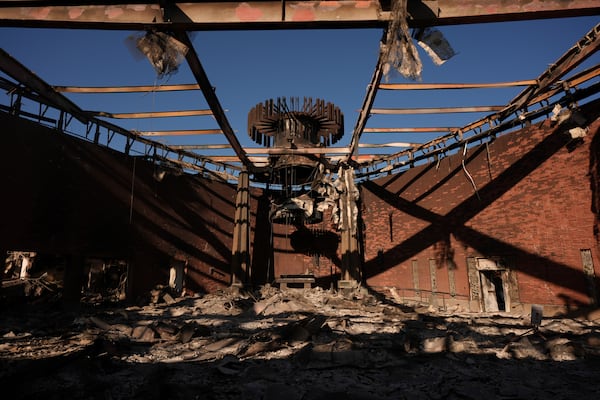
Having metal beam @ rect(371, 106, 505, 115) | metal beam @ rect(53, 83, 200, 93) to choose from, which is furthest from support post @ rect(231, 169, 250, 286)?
metal beam @ rect(371, 106, 505, 115)

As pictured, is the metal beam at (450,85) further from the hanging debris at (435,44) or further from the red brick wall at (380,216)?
the hanging debris at (435,44)

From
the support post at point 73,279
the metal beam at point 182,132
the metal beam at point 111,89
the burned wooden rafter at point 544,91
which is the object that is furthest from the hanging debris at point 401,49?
the support post at point 73,279

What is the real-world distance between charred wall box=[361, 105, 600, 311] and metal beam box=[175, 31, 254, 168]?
9219 millimetres

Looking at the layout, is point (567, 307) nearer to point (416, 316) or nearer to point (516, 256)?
point (516, 256)

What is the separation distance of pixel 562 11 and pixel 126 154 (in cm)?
1467

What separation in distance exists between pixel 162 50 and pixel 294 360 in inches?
225

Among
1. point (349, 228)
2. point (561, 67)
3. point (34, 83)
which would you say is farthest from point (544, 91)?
point (34, 83)

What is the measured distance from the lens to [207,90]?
32.7ft

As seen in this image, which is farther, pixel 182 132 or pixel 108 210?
pixel 182 132

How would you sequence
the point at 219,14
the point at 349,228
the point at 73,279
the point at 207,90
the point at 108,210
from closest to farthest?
the point at 219,14 < the point at 207,90 < the point at 73,279 < the point at 108,210 < the point at 349,228

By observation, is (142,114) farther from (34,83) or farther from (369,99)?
(369,99)

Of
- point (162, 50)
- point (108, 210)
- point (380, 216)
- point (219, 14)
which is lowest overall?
point (108, 210)

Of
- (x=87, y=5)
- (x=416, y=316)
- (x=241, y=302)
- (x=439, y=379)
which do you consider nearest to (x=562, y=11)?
(x=439, y=379)

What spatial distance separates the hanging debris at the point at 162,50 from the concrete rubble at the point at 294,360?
487 cm
